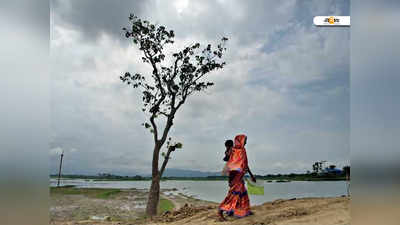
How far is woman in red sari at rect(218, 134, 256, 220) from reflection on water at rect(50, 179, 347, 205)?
0.27 meters

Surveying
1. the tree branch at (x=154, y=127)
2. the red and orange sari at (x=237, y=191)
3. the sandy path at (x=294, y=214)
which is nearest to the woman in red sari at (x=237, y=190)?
the red and orange sari at (x=237, y=191)

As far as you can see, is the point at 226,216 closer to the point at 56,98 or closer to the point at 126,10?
the point at 56,98

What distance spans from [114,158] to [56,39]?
1.52 meters

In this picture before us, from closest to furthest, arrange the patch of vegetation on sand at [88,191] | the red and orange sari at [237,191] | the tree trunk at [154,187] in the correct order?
1. the red and orange sari at [237,191]
2. the patch of vegetation on sand at [88,191]
3. the tree trunk at [154,187]

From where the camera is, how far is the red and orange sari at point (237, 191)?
4410 millimetres

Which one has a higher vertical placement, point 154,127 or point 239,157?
point 154,127

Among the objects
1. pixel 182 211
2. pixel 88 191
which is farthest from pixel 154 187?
pixel 88 191

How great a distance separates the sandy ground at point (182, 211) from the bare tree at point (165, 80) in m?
0.21

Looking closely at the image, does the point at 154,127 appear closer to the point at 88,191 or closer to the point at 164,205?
the point at 164,205

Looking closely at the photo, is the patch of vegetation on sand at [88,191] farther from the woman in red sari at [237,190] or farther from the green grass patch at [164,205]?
the woman in red sari at [237,190]

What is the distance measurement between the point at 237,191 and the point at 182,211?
35.3 inches

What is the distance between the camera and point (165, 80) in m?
4.89

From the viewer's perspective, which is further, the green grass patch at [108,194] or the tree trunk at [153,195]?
the green grass patch at [108,194]

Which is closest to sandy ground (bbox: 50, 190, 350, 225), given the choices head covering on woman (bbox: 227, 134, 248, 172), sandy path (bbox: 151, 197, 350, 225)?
sandy path (bbox: 151, 197, 350, 225)
